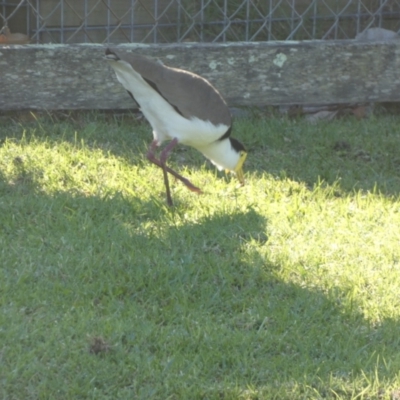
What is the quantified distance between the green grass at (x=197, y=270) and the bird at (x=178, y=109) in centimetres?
19

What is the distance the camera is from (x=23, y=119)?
6.12 m

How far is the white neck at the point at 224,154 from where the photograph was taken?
5.19 meters

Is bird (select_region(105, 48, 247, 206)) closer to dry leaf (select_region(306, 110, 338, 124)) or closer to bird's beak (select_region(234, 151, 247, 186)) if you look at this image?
bird's beak (select_region(234, 151, 247, 186))

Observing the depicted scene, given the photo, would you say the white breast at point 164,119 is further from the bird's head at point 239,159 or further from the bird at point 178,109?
the bird's head at point 239,159

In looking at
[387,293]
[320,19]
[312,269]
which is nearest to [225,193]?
[312,269]

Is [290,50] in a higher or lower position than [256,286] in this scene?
higher

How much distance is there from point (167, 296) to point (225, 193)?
136 centimetres

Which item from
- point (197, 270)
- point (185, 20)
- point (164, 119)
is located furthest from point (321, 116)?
point (197, 270)


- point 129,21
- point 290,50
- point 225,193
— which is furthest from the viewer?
point 129,21

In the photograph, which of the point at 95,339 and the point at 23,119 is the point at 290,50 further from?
the point at 95,339

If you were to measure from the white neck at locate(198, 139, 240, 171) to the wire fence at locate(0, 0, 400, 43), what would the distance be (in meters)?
1.47

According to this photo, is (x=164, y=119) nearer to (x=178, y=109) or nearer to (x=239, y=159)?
(x=178, y=109)

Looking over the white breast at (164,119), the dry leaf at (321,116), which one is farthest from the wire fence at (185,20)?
the white breast at (164,119)

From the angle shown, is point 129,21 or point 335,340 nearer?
point 335,340
